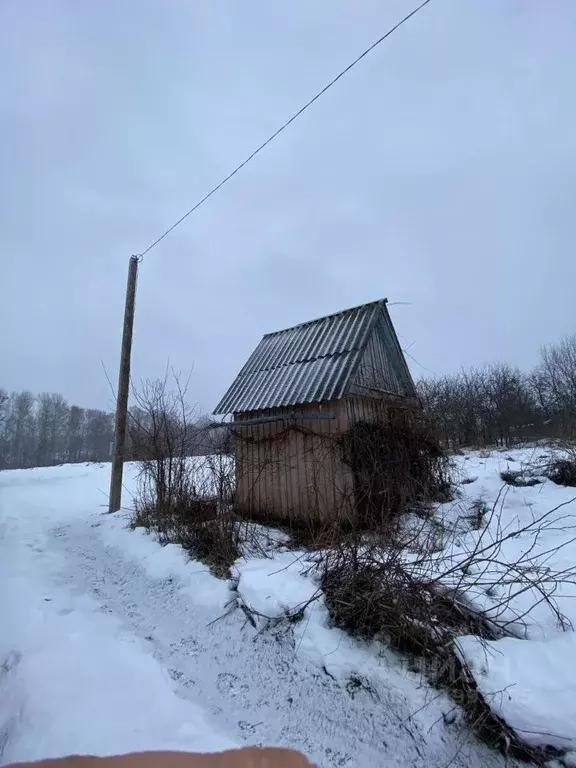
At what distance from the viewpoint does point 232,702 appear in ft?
9.73

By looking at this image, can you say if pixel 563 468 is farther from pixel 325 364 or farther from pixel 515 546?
pixel 325 364

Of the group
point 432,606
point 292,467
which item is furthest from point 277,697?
point 292,467

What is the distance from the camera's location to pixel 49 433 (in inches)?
2078

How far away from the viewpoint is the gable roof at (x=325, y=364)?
26.5 feet

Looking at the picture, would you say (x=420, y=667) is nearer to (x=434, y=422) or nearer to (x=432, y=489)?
(x=432, y=489)

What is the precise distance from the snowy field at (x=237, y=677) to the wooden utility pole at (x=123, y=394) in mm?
5063

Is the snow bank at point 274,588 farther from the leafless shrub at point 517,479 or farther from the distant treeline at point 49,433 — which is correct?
the distant treeline at point 49,433

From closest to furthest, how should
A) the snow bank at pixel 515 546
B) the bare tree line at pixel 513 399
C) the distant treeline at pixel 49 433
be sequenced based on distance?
the snow bank at pixel 515 546
the bare tree line at pixel 513 399
the distant treeline at pixel 49 433

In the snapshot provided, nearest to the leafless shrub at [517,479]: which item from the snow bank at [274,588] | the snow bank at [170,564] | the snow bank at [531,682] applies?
the snow bank at [274,588]

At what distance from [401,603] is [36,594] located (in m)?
4.33

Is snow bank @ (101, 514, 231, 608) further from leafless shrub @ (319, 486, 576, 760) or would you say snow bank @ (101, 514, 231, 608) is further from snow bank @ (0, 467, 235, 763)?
leafless shrub @ (319, 486, 576, 760)

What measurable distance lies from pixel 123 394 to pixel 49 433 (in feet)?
168

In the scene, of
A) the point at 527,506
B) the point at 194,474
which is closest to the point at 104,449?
the point at 194,474

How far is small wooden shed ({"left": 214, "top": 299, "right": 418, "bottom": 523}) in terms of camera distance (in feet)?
24.9
